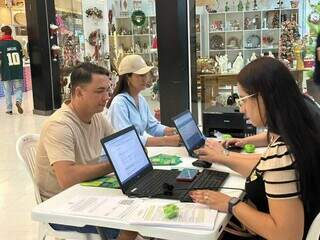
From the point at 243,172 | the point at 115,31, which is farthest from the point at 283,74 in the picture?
the point at 115,31

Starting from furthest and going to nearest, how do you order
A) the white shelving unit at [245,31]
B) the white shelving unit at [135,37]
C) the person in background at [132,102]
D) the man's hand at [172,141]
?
the white shelving unit at [135,37]
the white shelving unit at [245,31]
the person in background at [132,102]
the man's hand at [172,141]

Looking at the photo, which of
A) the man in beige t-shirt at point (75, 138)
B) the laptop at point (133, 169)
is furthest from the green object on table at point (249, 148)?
the man in beige t-shirt at point (75, 138)

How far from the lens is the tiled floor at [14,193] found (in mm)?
3316

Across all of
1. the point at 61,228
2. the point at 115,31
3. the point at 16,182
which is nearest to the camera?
the point at 61,228

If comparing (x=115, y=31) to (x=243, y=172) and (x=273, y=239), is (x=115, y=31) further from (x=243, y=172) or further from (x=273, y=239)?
(x=273, y=239)

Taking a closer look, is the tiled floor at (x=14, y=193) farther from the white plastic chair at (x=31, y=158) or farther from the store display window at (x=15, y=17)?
the store display window at (x=15, y=17)

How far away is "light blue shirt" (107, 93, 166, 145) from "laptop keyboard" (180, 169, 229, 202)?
0.87 metres

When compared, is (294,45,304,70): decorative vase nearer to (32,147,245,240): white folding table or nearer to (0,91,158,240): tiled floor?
(0,91,158,240): tiled floor

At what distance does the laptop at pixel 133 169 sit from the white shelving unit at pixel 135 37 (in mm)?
3951

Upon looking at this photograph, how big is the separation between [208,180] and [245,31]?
382cm

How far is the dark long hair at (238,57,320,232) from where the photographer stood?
145 centimetres

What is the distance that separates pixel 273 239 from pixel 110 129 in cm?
135

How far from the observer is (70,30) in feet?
27.7

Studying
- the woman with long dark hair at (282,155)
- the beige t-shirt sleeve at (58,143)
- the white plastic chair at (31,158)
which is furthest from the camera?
the white plastic chair at (31,158)
